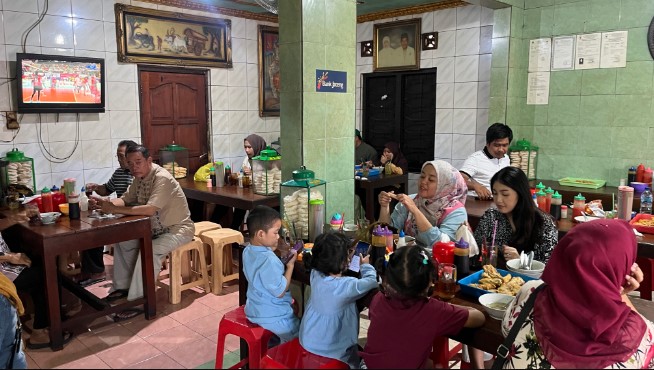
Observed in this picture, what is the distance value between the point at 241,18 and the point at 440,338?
238 inches

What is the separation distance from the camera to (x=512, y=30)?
5445 millimetres

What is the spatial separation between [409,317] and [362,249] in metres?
0.86

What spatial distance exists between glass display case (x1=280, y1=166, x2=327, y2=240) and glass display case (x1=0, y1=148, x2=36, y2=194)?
2915 mm

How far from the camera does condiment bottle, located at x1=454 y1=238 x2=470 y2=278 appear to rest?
248 cm

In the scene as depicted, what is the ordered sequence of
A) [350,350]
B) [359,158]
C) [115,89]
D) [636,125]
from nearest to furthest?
[350,350], [636,125], [115,89], [359,158]

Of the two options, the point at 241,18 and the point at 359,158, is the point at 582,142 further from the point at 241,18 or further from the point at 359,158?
the point at 241,18

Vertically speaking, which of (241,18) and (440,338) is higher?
(241,18)

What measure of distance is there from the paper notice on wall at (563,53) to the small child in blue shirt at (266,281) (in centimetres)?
419

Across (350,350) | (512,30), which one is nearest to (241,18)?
(512,30)

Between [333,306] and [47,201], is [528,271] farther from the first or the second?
[47,201]

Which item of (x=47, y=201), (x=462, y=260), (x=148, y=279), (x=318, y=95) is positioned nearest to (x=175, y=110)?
(x=47, y=201)

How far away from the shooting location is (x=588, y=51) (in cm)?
519

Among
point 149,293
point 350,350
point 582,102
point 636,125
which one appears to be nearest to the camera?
point 350,350

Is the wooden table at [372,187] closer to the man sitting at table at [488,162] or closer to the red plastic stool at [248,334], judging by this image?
the man sitting at table at [488,162]
